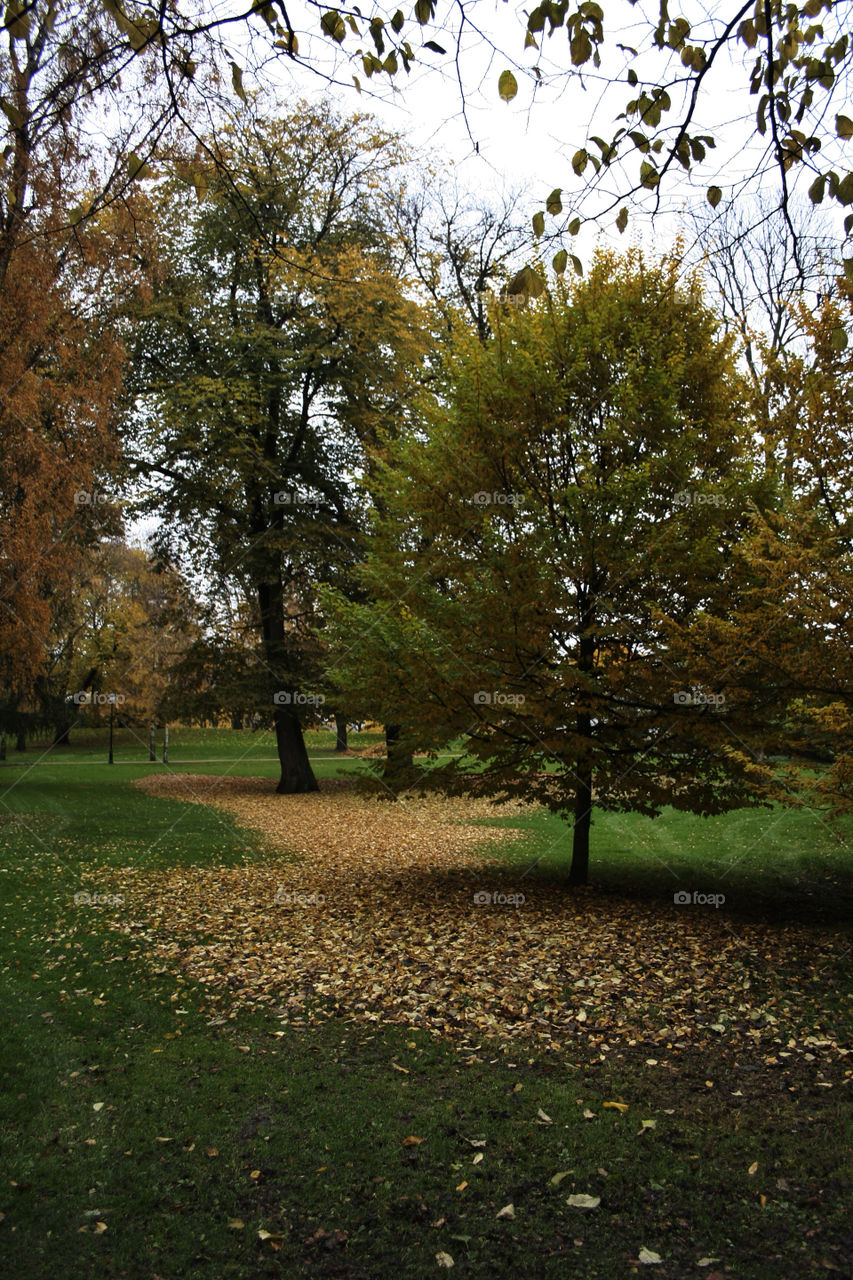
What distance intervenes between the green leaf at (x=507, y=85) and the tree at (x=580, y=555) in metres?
5.35

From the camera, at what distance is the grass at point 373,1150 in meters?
3.50

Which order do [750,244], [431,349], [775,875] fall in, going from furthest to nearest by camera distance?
[750,244]
[431,349]
[775,875]

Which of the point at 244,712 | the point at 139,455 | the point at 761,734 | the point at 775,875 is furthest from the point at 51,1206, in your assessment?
the point at 139,455

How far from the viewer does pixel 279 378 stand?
64.3 feet

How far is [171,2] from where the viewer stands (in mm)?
3508

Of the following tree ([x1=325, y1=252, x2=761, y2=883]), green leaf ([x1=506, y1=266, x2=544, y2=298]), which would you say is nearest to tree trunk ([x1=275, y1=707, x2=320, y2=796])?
tree ([x1=325, y1=252, x2=761, y2=883])

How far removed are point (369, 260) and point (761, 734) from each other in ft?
49.8

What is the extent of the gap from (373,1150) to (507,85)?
4.78 meters

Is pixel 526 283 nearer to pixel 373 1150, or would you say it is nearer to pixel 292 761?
pixel 373 1150

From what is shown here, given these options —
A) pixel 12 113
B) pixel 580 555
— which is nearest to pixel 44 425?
pixel 580 555

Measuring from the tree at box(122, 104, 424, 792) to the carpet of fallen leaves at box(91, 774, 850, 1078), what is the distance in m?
9.02

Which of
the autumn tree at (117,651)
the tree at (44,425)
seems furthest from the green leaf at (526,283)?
the autumn tree at (117,651)

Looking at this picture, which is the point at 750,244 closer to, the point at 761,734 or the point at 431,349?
the point at 431,349

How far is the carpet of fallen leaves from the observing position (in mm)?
6023
